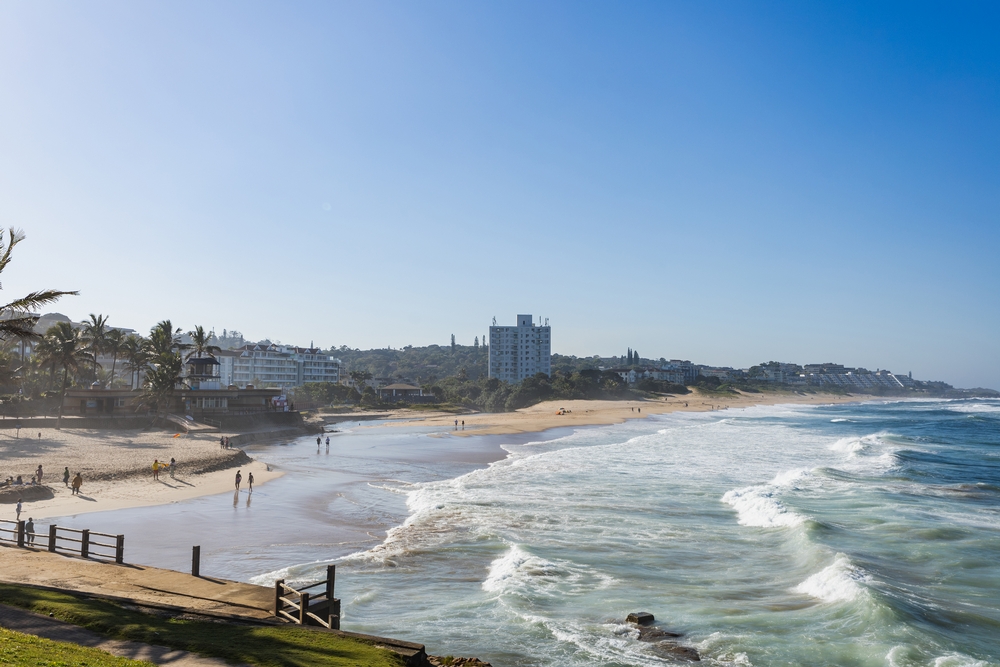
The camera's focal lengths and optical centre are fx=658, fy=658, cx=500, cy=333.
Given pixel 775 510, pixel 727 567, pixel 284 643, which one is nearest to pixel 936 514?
pixel 775 510

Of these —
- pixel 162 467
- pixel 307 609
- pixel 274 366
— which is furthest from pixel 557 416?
pixel 307 609

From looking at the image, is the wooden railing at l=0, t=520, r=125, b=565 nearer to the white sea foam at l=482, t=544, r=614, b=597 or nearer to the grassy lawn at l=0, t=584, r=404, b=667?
the grassy lawn at l=0, t=584, r=404, b=667

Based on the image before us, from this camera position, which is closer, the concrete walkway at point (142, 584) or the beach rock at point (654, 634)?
the concrete walkway at point (142, 584)

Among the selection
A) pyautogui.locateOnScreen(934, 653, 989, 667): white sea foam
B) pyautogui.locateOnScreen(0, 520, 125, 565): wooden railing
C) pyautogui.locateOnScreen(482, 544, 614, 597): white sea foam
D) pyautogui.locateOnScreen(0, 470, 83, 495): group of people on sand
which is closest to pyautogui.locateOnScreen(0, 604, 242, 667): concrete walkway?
pyautogui.locateOnScreen(0, 520, 125, 565): wooden railing

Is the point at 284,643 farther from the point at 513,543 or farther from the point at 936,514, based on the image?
the point at 936,514

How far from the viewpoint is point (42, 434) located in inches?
1912

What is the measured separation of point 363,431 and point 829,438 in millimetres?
48147

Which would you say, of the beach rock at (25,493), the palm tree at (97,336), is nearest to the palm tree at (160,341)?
the palm tree at (97,336)

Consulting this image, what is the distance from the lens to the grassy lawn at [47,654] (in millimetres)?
8578

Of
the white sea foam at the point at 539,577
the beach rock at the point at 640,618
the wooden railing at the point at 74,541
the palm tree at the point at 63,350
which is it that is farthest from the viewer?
the palm tree at the point at 63,350

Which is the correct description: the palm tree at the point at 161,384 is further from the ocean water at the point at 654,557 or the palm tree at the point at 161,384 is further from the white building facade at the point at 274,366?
the white building facade at the point at 274,366

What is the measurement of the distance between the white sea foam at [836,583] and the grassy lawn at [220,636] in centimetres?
1262

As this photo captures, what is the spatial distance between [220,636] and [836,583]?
15.8m

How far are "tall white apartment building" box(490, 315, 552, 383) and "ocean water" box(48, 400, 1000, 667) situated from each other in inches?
5447
